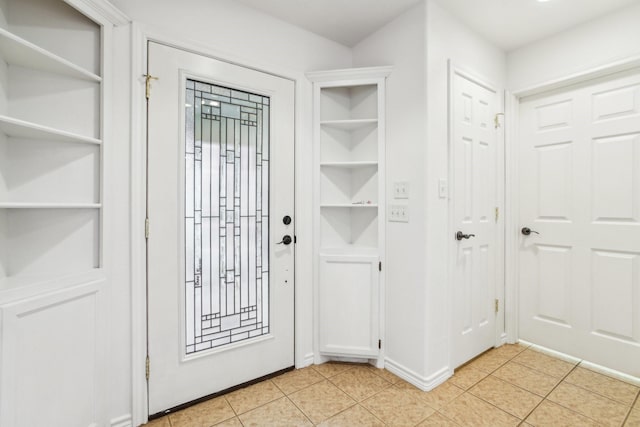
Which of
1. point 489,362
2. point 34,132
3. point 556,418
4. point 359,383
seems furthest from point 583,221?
point 34,132

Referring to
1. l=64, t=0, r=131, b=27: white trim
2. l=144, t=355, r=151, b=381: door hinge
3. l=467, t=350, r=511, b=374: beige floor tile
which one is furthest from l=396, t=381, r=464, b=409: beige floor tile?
l=64, t=0, r=131, b=27: white trim

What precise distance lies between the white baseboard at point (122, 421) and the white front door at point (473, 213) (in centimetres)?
208

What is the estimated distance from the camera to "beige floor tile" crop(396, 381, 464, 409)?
5.92 ft

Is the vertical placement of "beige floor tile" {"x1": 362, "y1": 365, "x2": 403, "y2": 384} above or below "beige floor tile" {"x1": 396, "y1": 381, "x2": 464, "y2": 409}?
below

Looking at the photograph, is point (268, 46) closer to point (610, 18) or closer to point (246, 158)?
point (246, 158)

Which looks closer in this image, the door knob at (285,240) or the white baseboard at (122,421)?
the white baseboard at (122,421)

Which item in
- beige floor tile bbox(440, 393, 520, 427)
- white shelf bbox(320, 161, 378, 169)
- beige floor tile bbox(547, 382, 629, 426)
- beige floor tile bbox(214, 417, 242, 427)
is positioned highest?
white shelf bbox(320, 161, 378, 169)

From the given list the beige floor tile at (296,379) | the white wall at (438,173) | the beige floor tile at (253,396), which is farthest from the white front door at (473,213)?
the beige floor tile at (253,396)

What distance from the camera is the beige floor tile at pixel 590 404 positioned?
5.42ft

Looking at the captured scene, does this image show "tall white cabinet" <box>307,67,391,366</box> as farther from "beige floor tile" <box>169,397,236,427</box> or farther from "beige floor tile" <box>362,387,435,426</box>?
"beige floor tile" <box>169,397,236,427</box>

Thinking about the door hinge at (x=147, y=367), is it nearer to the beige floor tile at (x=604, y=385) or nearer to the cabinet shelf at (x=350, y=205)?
the cabinet shelf at (x=350, y=205)

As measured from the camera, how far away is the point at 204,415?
1.70 metres

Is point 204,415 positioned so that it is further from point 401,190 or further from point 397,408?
point 401,190

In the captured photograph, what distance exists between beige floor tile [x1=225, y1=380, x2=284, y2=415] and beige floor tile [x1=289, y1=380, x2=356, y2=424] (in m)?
0.13
